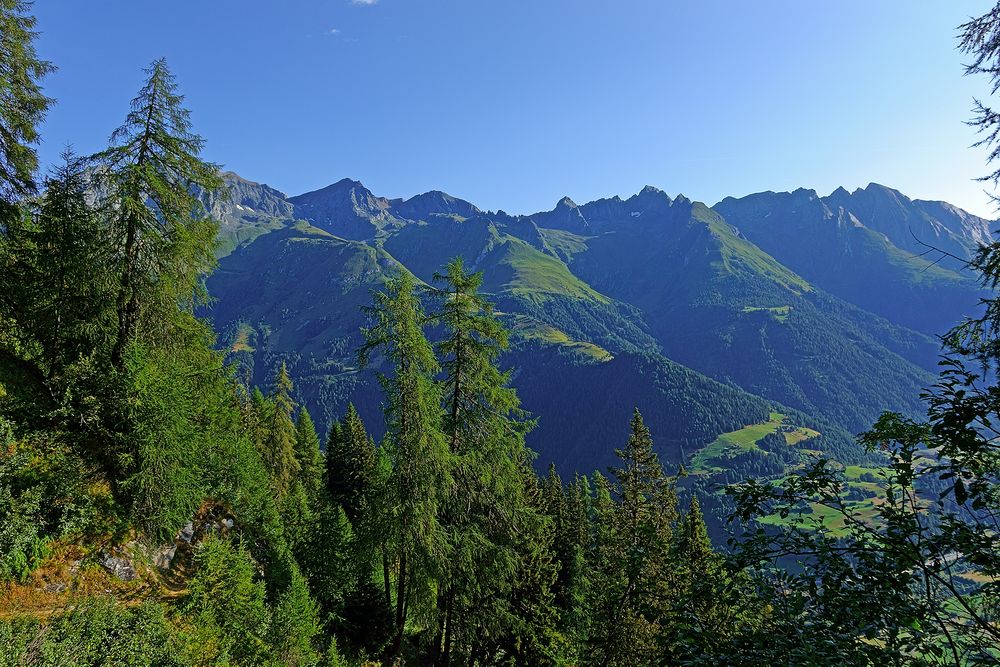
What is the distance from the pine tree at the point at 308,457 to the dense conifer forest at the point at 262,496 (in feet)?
93.9

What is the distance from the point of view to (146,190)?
15.3 metres

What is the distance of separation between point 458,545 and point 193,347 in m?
12.1

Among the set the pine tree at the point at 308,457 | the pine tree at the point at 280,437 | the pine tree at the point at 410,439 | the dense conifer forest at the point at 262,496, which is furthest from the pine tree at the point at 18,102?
the pine tree at the point at 308,457

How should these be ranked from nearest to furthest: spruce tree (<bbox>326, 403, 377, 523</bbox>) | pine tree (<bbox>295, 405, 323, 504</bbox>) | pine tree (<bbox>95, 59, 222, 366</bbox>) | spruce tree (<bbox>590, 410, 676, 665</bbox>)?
pine tree (<bbox>95, 59, 222, 366</bbox>)
spruce tree (<bbox>590, 410, 676, 665</bbox>)
spruce tree (<bbox>326, 403, 377, 523</bbox>)
pine tree (<bbox>295, 405, 323, 504</bbox>)

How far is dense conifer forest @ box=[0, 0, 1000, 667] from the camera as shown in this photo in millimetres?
5770

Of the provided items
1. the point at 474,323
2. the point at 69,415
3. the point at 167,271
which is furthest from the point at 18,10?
the point at 474,323

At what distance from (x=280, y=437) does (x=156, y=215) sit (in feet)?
111

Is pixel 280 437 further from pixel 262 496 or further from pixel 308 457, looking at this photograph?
pixel 262 496

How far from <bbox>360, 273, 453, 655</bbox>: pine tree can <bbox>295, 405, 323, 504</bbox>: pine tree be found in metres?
35.7

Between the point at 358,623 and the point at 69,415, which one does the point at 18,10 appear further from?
the point at 358,623

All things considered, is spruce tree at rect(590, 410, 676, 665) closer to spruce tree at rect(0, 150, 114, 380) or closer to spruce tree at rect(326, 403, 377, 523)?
spruce tree at rect(0, 150, 114, 380)

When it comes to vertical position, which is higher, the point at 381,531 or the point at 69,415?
the point at 69,415

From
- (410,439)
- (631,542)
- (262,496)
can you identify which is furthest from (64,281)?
(631,542)

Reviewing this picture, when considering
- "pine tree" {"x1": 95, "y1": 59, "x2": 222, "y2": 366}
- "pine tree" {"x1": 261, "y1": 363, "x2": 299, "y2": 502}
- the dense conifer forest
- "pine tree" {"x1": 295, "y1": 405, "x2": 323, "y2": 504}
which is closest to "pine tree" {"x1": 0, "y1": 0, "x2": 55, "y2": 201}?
the dense conifer forest
